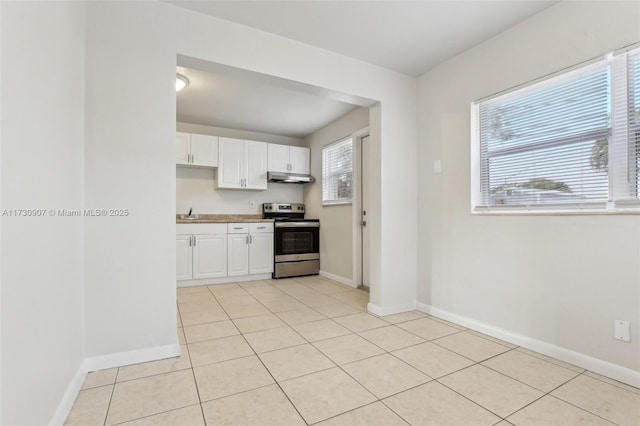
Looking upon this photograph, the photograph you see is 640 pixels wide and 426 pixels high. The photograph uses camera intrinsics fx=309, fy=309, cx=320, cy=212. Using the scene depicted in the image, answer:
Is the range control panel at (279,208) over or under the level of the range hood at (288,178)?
under

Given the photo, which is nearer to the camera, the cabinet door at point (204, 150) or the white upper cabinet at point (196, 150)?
the white upper cabinet at point (196, 150)

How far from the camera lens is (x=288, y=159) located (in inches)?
213

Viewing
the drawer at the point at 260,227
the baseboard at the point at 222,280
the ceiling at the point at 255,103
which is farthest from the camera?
the drawer at the point at 260,227

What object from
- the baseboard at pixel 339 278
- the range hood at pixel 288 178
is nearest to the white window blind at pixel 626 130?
the baseboard at pixel 339 278

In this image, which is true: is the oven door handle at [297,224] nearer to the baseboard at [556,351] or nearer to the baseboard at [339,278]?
the baseboard at [339,278]

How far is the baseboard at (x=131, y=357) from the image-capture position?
77.7 inches

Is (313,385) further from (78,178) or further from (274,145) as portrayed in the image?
(274,145)

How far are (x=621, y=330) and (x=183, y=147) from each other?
505 cm

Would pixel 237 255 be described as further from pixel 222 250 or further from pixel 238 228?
pixel 238 228

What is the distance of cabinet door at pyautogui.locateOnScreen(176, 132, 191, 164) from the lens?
4.57 meters

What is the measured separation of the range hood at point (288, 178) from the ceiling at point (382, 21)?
8.65 feet

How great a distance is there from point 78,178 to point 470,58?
3.17m

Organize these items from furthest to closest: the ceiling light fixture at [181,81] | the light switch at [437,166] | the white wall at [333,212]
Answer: the white wall at [333,212] < the ceiling light fixture at [181,81] < the light switch at [437,166]

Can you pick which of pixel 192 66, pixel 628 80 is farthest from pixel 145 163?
pixel 628 80
